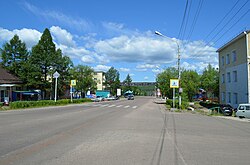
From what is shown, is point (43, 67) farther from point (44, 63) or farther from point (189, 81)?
point (189, 81)

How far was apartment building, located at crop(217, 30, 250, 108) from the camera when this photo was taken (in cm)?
3197

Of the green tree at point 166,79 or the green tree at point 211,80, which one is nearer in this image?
the green tree at point 166,79

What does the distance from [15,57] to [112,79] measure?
84333mm

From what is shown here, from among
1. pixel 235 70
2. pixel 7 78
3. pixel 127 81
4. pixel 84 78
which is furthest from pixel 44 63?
pixel 127 81

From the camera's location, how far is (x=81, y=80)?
7912cm

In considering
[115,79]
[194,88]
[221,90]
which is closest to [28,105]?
[221,90]

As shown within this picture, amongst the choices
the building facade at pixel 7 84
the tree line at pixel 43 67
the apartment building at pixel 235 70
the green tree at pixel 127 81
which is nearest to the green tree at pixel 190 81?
the tree line at pixel 43 67

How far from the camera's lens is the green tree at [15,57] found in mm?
53362

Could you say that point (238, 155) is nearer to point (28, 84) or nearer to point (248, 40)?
point (248, 40)

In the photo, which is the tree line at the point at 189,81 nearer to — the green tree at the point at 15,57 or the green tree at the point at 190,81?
the green tree at the point at 190,81

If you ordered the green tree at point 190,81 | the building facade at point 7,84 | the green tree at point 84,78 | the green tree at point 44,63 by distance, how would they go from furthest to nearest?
the green tree at point 84,78 < the green tree at point 190,81 < the green tree at point 44,63 < the building facade at point 7,84

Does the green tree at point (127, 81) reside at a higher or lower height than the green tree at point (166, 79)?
higher

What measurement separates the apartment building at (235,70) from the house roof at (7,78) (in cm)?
3760

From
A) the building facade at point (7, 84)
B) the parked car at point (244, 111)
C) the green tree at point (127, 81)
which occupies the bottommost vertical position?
the parked car at point (244, 111)
